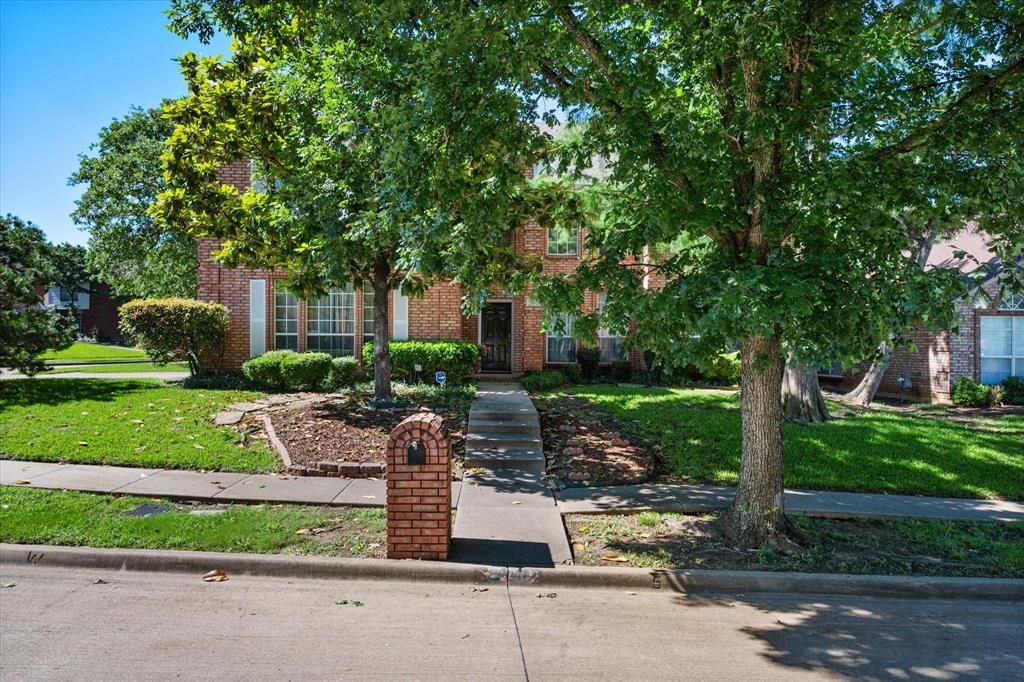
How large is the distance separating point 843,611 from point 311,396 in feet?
35.6

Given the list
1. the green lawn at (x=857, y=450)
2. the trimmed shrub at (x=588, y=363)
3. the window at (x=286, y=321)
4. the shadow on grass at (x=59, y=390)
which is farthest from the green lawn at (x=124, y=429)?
the trimmed shrub at (x=588, y=363)

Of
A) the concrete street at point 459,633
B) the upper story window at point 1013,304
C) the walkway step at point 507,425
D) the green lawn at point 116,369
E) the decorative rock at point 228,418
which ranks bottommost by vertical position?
the concrete street at point 459,633

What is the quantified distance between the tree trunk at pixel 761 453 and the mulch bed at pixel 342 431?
169 inches

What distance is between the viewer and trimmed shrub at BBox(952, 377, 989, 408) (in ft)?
53.3

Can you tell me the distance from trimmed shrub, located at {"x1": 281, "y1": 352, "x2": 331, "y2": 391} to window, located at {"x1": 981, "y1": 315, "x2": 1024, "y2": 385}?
58.0ft

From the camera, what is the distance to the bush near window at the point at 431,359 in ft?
49.0

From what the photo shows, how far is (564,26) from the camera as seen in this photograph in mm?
6043

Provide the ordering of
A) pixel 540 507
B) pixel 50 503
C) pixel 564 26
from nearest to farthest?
1. pixel 564 26
2. pixel 50 503
3. pixel 540 507

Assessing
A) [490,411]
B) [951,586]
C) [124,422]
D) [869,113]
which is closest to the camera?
[951,586]

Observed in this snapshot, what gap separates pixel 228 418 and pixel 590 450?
237 inches

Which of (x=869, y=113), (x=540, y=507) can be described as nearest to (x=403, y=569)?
A: (x=540, y=507)

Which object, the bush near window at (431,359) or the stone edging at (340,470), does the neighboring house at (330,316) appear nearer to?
the bush near window at (431,359)

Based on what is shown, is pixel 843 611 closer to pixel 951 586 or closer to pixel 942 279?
pixel 951 586

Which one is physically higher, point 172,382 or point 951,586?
point 172,382
